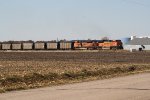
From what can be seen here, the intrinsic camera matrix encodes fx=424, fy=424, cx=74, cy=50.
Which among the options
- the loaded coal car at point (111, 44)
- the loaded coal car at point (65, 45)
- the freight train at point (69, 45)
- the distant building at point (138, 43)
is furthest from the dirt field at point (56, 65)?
the distant building at point (138, 43)

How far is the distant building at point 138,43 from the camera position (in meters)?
141

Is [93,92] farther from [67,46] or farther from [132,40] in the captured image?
[132,40]

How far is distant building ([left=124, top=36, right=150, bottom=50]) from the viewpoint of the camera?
141250mm

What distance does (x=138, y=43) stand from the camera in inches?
5679

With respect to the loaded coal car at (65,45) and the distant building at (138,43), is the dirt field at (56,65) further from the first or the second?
the distant building at (138,43)

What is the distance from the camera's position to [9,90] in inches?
676

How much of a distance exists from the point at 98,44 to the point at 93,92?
118151mm

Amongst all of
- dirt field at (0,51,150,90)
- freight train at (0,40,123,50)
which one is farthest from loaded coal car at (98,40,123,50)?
dirt field at (0,51,150,90)

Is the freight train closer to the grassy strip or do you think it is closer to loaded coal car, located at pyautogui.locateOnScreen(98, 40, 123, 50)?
loaded coal car, located at pyautogui.locateOnScreen(98, 40, 123, 50)

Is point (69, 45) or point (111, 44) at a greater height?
point (111, 44)

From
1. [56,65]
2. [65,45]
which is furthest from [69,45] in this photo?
[56,65]

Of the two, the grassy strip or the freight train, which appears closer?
the grassy strip

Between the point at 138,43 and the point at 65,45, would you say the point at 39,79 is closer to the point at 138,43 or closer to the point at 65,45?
the point at 65,45

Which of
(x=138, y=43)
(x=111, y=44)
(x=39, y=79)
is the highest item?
(x=138, y=43)
